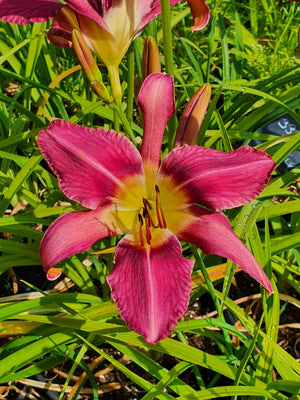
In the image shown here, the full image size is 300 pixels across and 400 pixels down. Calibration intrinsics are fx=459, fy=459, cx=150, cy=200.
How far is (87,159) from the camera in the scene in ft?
2.84

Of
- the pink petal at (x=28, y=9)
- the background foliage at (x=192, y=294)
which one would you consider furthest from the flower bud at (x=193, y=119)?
the pink petal at (x=28, y=9)

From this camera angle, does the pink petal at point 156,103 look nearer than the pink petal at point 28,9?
Yes

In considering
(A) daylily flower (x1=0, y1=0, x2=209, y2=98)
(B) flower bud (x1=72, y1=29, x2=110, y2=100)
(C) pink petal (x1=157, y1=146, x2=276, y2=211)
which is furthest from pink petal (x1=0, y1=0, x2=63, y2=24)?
(C) pink petal (x1=157, y1=146, x2=276, y2=211)

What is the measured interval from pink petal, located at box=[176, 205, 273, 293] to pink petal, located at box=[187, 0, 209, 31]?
Result: 1.42 feet

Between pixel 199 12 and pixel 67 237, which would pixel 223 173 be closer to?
pixel 67 237

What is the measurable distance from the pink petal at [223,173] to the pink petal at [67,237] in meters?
0.21

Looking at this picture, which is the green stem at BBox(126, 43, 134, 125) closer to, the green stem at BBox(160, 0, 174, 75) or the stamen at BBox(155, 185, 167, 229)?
the green stem at BBox(160, 0, 174, 75)

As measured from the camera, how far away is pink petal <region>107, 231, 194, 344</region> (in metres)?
0.81

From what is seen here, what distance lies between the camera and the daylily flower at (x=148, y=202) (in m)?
0.84

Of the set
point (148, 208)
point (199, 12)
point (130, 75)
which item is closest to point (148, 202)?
point (148, 208)

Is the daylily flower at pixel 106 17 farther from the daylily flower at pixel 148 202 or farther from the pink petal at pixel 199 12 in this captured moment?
the daylily flower at pixel 148 202

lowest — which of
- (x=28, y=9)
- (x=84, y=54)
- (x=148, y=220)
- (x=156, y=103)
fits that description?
(x=148, y=220)

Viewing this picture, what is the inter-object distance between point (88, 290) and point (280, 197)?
3.02 ft

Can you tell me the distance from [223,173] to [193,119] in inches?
6.9
